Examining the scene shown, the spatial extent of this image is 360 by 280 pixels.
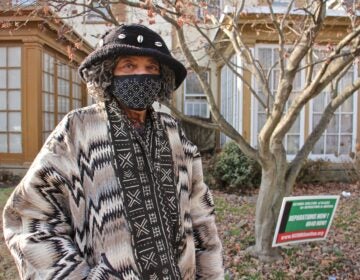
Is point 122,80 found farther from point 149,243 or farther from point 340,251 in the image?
point 340,251

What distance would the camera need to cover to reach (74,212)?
1582 millimetres

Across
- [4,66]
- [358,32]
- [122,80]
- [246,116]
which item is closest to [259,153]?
[358,32]

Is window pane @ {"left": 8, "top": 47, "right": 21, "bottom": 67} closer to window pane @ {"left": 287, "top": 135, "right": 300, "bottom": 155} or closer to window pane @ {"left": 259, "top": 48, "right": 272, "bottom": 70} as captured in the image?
window pane @ {"left": 259, "top": 48, "right": 272, "bottom": 70}

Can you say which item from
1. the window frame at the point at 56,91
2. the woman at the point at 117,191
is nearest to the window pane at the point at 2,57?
the window frame at the point at 56,91

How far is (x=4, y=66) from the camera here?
10.3 meters

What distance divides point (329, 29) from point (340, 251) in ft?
20.8

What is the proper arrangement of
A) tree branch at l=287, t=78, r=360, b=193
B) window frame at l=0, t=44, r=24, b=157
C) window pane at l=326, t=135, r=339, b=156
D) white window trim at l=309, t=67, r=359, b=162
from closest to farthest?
tree branch at l=287, t=78, r=360, b=193, window frame at l=0, t=44, r=24, b=157, white window trim at l=309, t=67, r=359, b=162, window pane at l=326, t=135, r=339, b=156

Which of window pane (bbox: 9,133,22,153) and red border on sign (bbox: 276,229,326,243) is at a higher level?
window pane (bbox: 9,133,22,153)

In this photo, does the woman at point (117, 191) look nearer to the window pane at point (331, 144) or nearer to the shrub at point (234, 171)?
the shrub at point (234, 171)

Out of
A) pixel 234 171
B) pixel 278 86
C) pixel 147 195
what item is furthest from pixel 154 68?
pixel 234 171

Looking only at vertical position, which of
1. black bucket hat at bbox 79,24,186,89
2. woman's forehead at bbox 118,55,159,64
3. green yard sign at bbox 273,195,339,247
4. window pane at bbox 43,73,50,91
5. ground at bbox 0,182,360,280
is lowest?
ground at bbox 0,182,360,280

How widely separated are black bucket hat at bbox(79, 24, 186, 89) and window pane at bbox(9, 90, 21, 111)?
9.15 metres

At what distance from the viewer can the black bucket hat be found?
67.0 inches

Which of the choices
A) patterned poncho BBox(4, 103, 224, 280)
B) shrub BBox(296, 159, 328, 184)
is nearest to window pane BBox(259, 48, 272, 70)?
shrub BBox(296, 159, 328, 184)
